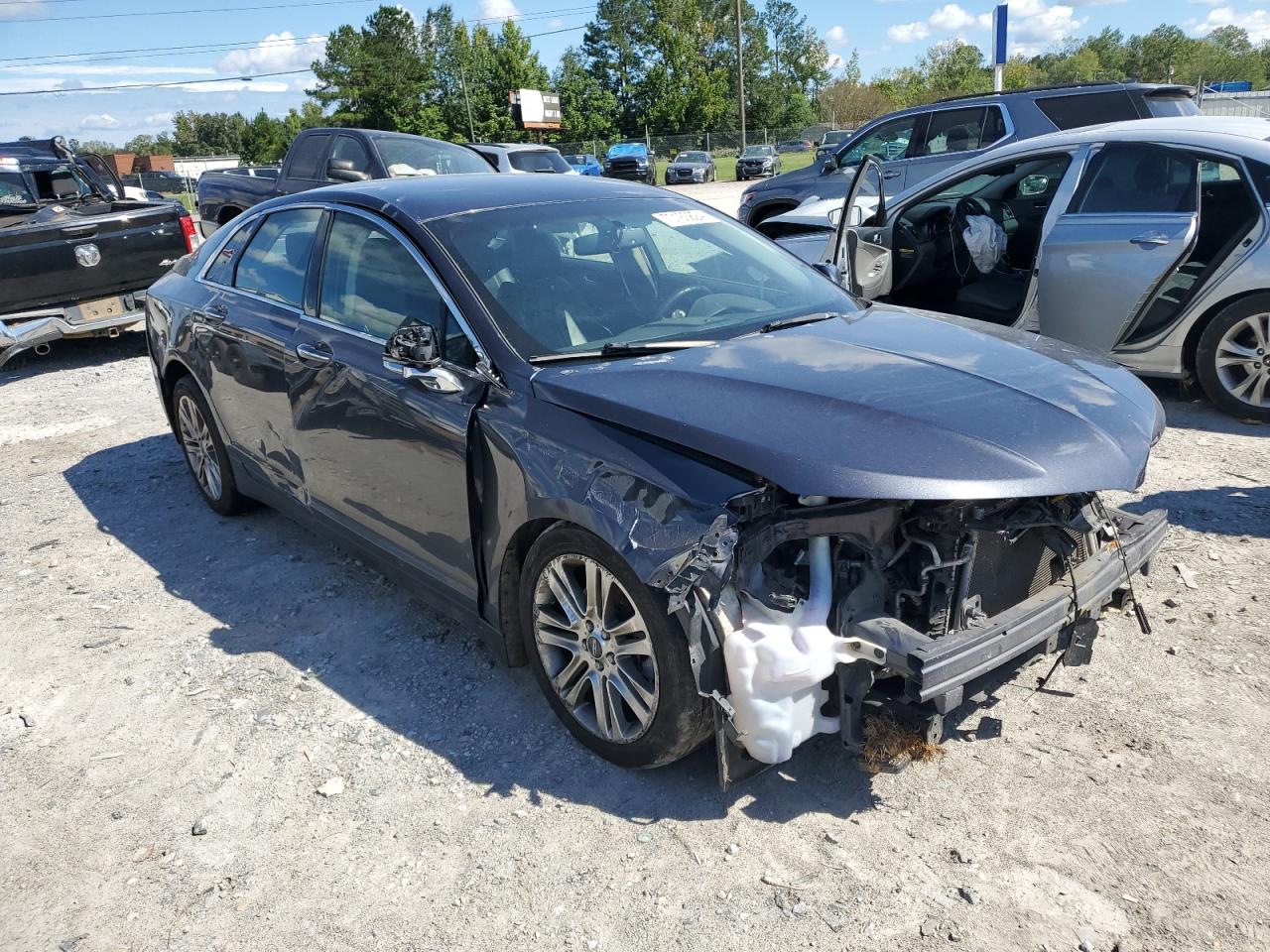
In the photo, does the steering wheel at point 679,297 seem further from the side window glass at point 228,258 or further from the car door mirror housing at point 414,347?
the side window glass at point 228,258

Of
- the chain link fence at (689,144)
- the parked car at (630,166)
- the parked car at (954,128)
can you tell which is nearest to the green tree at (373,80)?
the chain link fence at (689,144)

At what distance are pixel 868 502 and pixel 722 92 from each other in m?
80.2

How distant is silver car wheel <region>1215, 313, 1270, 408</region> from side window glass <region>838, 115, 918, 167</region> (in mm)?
6059

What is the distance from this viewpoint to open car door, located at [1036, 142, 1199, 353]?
5648mm

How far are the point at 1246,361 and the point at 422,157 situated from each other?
9.20 meters

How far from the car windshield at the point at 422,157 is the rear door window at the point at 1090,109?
6358 mm

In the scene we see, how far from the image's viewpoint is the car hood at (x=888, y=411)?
255 cm

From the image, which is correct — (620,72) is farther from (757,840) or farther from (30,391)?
(757,840)

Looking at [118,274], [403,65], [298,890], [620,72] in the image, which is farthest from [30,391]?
[620,72]

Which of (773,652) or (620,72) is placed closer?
(773,652)

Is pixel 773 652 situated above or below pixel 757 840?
above

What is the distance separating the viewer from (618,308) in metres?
3.61

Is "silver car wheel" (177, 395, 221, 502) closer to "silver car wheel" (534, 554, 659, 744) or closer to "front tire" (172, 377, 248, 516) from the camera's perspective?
"front tire" (172, 377, 248, 516)

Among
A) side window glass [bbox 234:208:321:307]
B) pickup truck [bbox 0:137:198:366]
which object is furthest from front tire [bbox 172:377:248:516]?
pickup truck [bbox 0:137:198:366]
